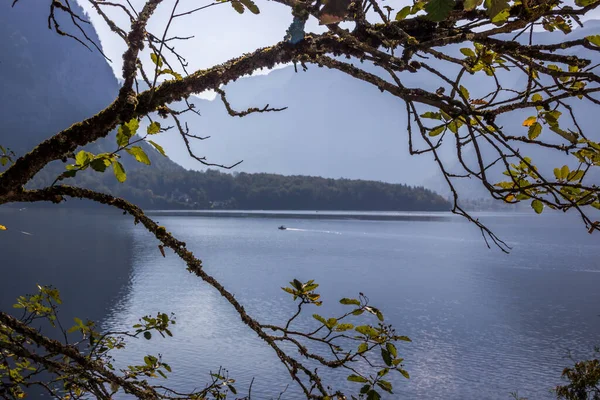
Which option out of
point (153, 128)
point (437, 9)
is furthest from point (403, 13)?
point (153, 128)

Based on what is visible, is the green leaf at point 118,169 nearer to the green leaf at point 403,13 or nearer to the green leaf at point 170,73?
the green leaf at point 170,73

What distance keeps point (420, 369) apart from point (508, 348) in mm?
6411

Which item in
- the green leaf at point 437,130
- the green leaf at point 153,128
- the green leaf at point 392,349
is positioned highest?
the green leaf at point 437,130

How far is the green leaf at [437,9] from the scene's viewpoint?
3.17ft

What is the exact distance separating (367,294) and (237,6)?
38022 mm

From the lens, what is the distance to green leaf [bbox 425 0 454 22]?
965mm

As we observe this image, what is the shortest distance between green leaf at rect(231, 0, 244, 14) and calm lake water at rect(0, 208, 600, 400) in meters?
22.0

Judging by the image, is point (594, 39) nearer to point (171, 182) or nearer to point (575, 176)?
point (575, 176)

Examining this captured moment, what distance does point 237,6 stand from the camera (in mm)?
1453

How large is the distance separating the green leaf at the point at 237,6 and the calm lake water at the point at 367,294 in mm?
22023

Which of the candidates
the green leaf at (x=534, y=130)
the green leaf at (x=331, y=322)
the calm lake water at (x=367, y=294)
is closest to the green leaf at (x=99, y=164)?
the green leaf at (x=331, y=322)

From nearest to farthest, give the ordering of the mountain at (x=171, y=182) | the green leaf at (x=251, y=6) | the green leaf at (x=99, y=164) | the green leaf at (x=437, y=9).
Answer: the green leaf at (x=437, y=9) < the green leaf at (x=251, y=6) < the green leaf at (x=99, y=164) < the mountain at (x=171, y=182)

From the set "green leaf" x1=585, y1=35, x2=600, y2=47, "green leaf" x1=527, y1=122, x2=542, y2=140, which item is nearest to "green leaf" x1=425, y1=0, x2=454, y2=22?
"green leaf" x1=585, y1=35, x2=600, y2=47

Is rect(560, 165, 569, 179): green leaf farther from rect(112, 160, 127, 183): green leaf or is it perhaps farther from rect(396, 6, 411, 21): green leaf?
rect(112, 160, 127, 183): green leaf
